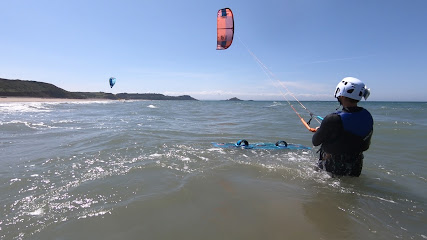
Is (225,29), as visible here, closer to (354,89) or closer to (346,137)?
(354,89)

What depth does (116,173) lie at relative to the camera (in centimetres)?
542

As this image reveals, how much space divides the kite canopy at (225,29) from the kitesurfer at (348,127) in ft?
24.3

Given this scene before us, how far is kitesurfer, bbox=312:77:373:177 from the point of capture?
416cm

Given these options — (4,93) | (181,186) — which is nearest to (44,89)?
(4,93)

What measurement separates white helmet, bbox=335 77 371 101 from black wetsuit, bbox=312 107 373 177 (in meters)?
0.24

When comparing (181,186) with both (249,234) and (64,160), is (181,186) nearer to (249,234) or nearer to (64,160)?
(249,234)

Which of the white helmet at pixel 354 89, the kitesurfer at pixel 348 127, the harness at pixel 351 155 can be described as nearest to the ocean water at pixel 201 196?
the harness at pixel 351 155

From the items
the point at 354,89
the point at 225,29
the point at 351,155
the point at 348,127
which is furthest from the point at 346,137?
the point at 225,29

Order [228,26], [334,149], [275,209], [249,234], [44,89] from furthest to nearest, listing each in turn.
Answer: [44,89] < [228,26] < [334,149] < [275,209] < [249,234]

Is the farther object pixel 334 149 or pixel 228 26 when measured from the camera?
pixel 228 26

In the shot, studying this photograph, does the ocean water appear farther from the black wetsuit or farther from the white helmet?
the white helmet

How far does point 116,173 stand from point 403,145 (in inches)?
405

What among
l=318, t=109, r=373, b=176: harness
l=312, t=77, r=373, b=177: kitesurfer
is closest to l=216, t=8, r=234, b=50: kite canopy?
l=312, t=77, r=373, b=177: kitesurfer

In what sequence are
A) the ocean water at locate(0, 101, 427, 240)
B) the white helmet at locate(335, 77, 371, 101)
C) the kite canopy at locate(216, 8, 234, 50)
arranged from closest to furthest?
the ocean water at locate(0, 101, 427, 240) < the white helmet at locate(335, 77, 371, 101) < the kite canopy at locate(216, 8, 234, 50)
